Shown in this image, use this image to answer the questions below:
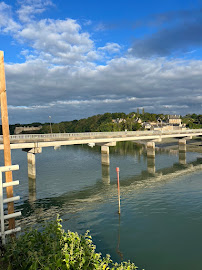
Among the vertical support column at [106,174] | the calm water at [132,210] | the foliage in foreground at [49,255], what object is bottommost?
the vertical support column at [106,174]

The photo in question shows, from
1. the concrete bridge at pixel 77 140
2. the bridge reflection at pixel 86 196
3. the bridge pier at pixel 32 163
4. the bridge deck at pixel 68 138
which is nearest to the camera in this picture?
the bridge reflection at pixel 86 196

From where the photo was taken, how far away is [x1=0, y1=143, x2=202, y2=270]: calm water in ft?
55.2

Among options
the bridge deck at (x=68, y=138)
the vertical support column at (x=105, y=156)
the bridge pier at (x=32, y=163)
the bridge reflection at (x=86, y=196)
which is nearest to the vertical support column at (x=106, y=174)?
the bridge reflection at (x=86, y=196)

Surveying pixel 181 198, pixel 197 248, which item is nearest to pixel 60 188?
pixel 181 198

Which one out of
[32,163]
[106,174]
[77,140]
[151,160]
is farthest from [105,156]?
[32,163]

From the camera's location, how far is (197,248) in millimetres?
17156

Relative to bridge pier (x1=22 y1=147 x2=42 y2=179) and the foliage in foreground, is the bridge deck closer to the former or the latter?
bridge pier (x1=22 y1=147 x2=42 y2=179)

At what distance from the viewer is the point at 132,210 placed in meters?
25.0

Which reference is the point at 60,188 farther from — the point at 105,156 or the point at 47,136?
the point at 105,156

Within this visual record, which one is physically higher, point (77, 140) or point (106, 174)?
point (77, 140)

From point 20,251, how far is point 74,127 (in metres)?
168

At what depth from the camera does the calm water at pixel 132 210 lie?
16812mm

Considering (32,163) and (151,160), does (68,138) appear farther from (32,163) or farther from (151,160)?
(151,160)

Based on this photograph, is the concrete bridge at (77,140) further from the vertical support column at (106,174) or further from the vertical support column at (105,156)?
the vertical support column at (106,174)
